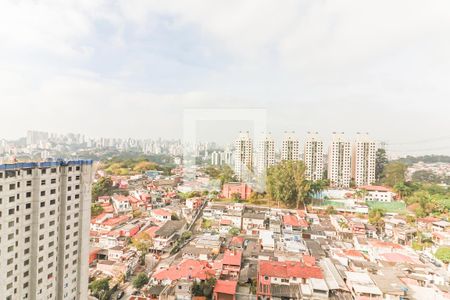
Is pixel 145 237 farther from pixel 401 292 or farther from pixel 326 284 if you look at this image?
pixel 401 292

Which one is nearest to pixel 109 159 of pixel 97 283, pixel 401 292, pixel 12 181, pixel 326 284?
pixel 97 283

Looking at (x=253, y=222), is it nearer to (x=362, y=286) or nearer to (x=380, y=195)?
(x=362, y=286)

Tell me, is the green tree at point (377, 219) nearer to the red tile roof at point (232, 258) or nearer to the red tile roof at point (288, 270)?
the red tile roof at point (288, 270)

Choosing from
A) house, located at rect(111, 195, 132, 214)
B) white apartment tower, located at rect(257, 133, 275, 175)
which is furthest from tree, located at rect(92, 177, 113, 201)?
white apartment tower, located at rect(257, 133, 275, 175)

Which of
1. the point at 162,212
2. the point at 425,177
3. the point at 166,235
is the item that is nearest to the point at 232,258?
the point at 166,235

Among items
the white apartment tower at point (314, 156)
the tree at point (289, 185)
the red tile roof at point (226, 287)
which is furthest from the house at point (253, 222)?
the white apartment tower at point (314, 156)

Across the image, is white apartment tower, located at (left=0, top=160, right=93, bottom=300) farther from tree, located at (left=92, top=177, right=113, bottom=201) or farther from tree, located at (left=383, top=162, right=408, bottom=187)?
tree, located at (left=383, top=162, right=408, bottom=187)
